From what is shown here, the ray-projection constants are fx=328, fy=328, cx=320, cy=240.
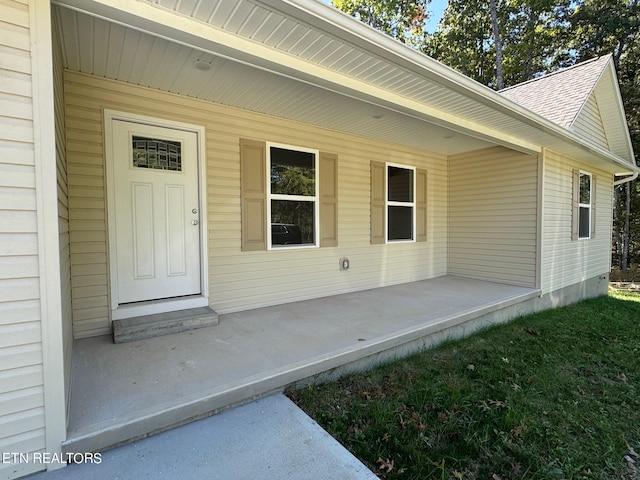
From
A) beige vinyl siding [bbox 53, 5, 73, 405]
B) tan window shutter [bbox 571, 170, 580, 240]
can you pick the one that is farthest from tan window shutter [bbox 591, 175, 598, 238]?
beige vinyl siding [bbox 53, 5, 73, 405]

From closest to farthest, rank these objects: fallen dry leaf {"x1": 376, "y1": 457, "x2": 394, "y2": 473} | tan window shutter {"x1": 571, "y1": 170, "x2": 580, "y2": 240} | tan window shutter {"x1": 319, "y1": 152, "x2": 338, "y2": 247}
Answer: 1. fallen dry leaf {"x1": 376, "y1": 457, "x2": 394, "y2": 473}
2. tan window shutter {"x1": 319, "y1": 152, "x2": 338, "y2": 247}
3. tan window shutter {"x1": 571, "y1": 170, "x2": 580, "y2": 240}

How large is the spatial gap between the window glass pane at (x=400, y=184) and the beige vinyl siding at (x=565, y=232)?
6.89 feet

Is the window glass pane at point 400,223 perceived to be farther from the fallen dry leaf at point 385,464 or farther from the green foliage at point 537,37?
the green foliage at point 537,37

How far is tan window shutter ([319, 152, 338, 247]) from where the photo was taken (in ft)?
14.9

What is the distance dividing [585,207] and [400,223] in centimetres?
413

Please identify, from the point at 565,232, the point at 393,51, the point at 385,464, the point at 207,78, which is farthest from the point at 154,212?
the point at 565,232

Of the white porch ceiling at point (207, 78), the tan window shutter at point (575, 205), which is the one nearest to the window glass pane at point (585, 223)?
the tan window shutter at point (575, 205)

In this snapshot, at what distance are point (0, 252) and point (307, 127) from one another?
3.53 metres

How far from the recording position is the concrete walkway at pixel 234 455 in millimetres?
1542

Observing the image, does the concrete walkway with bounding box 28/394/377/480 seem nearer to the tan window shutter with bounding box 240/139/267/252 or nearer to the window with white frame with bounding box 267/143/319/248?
the tan window shutter with bounding box 240/139/267/252

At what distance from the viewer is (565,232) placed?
5922mm

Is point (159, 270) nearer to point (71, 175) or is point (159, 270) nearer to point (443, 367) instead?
point (71, 175)

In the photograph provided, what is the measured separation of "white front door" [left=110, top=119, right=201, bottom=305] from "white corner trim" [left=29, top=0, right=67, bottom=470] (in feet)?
5.28

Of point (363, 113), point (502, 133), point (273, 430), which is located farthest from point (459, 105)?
point (273, 430)
